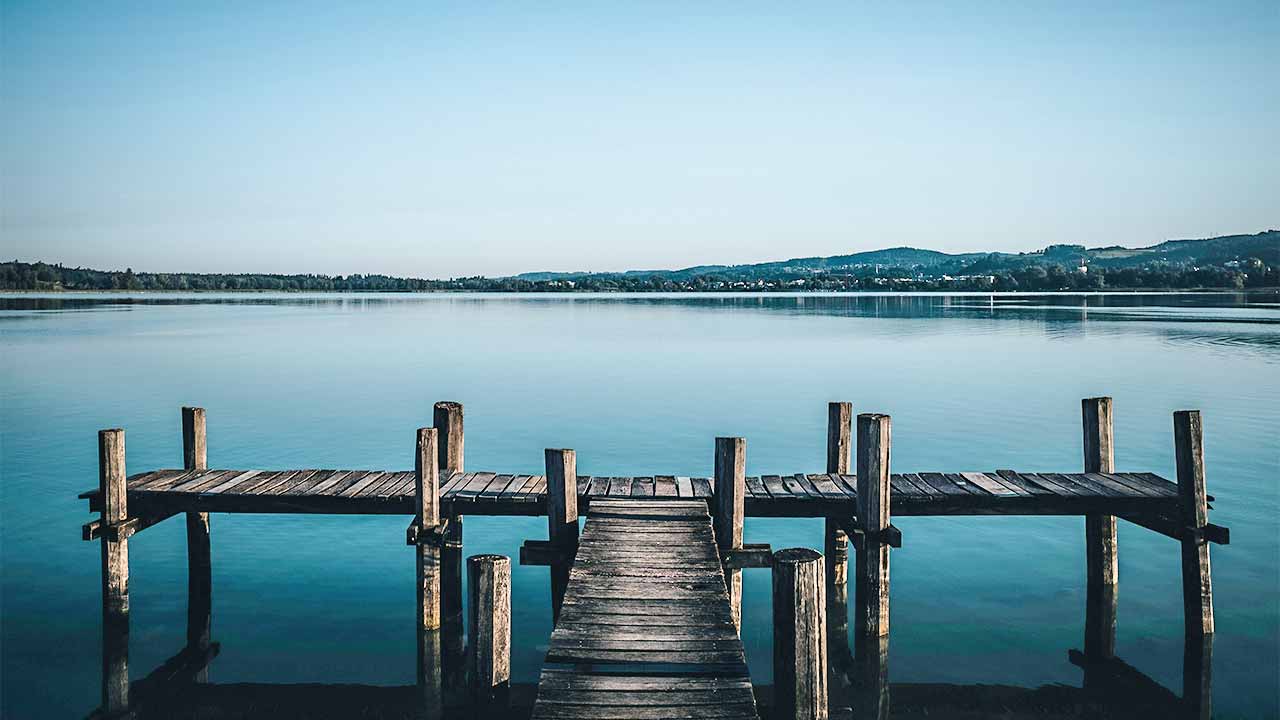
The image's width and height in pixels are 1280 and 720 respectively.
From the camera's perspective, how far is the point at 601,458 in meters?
24.5

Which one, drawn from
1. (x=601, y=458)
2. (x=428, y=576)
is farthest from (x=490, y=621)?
(x=601, y=458)

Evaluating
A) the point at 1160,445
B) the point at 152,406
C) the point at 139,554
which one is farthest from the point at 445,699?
the point at 152,406

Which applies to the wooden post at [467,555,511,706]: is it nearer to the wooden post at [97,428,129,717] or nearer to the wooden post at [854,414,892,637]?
the wooden post at [854,414,892,637]

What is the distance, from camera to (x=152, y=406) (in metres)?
32.7

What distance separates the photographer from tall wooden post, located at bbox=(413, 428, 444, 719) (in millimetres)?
10672

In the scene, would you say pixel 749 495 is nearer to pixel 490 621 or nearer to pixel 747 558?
pixel 747 558

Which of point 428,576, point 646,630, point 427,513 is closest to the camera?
point 646,630

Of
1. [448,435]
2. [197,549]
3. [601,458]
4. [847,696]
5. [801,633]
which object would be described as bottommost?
[847,696]

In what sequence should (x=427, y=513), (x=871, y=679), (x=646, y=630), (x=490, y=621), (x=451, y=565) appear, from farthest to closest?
(x=451, y=565) < (x=871, y=679) < (x=427, y=513) < (x=490, y=621) < (x=646, y=630)

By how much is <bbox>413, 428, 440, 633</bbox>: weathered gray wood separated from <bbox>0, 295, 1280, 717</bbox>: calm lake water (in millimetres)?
811

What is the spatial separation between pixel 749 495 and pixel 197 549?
8.20 meters

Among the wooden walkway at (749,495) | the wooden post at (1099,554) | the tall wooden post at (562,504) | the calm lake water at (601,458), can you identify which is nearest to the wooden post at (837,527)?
the wooden walkway at (749,495)

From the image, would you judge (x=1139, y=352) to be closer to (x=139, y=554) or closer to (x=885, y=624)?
(x=885, y=624)

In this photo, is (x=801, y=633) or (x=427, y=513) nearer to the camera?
(x=801, y=633)
